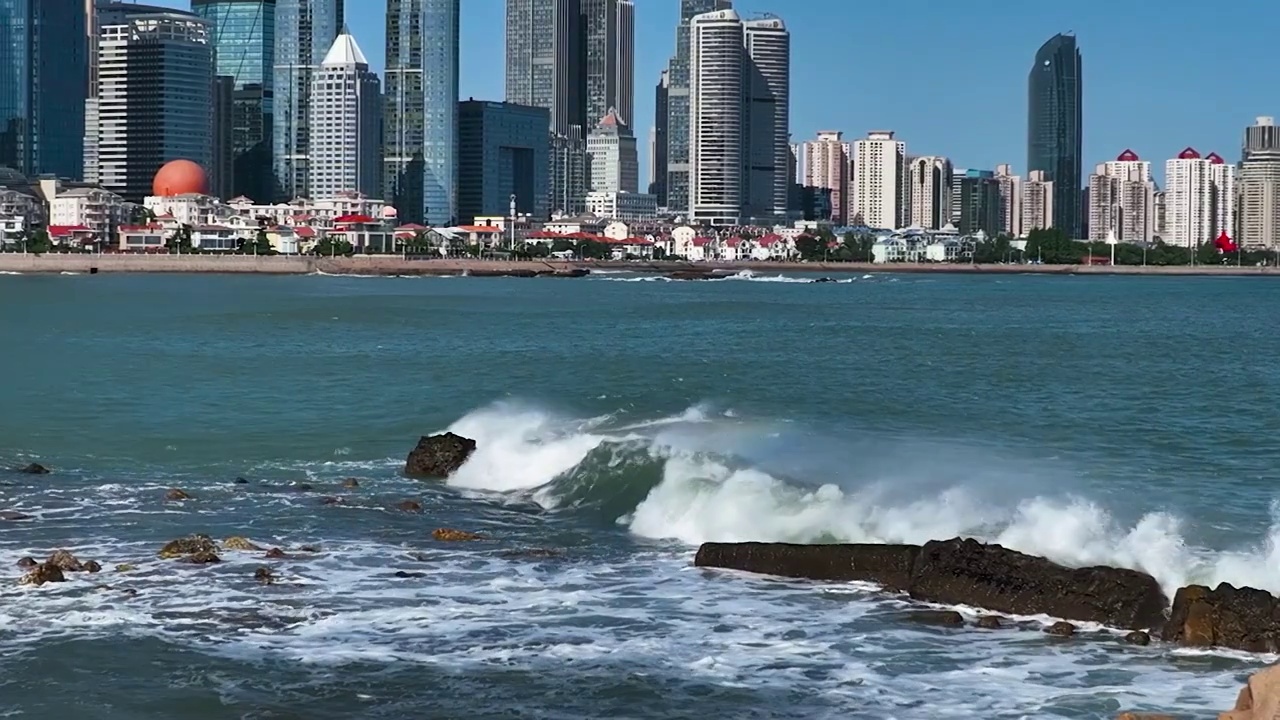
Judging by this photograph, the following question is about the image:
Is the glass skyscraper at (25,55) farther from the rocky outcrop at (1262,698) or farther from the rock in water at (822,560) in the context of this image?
the rocky outcrop at (1262,698)

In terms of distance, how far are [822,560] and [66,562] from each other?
18.6 feet

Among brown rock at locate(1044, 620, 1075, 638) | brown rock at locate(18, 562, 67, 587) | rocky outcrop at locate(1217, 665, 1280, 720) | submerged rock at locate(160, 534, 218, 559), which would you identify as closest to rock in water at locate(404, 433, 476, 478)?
submerged rock at locate(160, 534, 218, 559)

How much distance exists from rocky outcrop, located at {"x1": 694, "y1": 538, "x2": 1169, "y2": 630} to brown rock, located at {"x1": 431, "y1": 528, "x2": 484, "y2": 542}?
8.16 ft

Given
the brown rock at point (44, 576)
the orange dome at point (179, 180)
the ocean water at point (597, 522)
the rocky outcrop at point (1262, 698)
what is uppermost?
the orange dome at point (179, 180)

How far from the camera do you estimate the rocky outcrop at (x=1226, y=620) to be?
10977mm

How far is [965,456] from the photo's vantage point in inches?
822

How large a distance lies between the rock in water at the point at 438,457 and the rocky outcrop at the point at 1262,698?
13.3 meters

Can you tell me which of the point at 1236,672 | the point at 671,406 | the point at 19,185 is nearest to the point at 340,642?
the point at 1236,672

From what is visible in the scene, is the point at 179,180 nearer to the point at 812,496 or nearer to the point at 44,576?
the point at 812,496

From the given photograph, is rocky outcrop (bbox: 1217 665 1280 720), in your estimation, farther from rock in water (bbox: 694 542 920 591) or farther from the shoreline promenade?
the shoreline promenade

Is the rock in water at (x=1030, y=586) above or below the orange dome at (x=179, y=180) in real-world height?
below

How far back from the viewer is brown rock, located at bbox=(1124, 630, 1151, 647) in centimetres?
1121

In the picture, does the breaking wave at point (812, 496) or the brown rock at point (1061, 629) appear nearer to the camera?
the brown rock at point (1061, 629)

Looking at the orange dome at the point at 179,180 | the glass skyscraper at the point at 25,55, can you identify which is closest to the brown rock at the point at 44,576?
the orange dome at the point at 179,180
